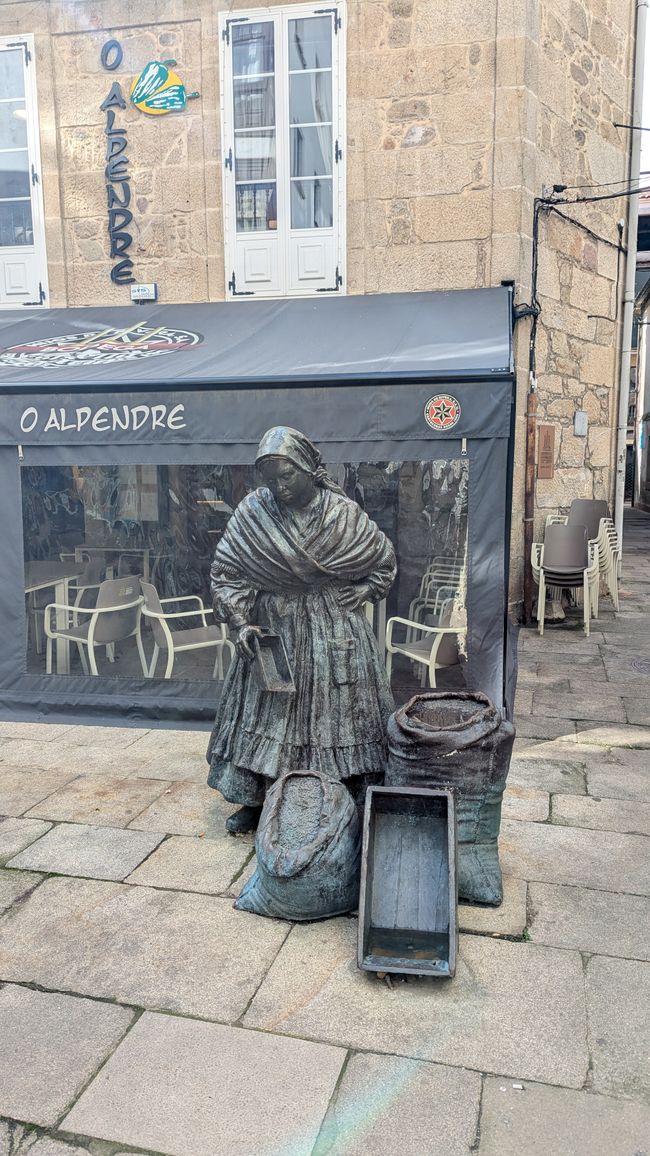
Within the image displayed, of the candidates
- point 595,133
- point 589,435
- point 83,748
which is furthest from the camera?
point 589,435

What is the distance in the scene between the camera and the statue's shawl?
12.7ft

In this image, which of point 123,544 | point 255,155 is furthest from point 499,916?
point 255,155

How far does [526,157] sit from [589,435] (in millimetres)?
3287

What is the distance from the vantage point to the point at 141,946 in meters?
3.27

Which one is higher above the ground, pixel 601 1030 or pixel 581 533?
pixel 581 533

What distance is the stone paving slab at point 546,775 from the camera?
482cm

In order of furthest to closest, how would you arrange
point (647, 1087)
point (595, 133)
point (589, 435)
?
point (589, 435)
point (595, 133)
point (647, 1087)

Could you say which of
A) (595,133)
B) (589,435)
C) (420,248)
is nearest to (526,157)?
(420,248)

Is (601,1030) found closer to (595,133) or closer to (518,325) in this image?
(518,325)

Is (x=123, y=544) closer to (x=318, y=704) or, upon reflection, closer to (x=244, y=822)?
(x=244, y=822)

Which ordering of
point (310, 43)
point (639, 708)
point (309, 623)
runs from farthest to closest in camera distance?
point (310, 43)
point (639, 708)
point (309, 623)

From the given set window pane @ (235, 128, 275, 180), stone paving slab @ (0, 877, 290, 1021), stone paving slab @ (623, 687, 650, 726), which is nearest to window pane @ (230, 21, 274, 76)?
window pane @ (235, 128, 275, 180)

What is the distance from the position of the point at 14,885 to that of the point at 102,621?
3.09 meters

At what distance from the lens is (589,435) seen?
33.2 ft
